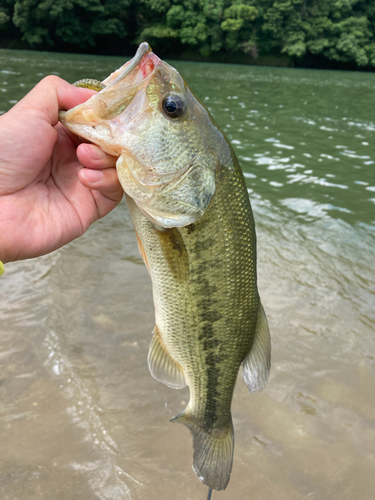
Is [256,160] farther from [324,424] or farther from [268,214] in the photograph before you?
[324,424]

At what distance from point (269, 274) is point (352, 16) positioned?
177 ft

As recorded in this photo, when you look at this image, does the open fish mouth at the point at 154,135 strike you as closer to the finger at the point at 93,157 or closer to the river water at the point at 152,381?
the finger at the point at 93,157

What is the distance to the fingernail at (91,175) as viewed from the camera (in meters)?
1.79

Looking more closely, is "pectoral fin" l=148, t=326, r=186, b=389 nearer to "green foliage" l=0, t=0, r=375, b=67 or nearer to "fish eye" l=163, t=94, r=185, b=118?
"fish eye" l=163, t=94, r=185, b=118

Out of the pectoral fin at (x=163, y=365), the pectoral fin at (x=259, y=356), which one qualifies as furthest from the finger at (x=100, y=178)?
the pectoral fin at (x=259, y=356)

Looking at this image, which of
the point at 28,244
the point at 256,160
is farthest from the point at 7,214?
the point at 256,160

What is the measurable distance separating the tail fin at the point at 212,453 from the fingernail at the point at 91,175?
1391mm

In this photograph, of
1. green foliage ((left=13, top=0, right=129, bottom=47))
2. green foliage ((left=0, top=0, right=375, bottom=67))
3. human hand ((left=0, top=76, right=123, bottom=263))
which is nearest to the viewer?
human hand ((left=0, top=76, right=123, bottom=263))

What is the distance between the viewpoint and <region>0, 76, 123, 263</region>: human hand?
6.08 ft

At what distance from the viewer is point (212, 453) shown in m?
2.08

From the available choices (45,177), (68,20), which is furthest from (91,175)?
(68,20)

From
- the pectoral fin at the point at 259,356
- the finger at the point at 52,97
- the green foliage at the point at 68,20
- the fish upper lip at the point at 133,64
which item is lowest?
the pectoral fin at the point at 259,356

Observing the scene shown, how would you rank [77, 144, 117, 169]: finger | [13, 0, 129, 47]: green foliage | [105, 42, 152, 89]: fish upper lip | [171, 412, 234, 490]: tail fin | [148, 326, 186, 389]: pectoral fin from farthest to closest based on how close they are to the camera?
1. [13, 0, 129, 47]: green foliage
2. [148, 326, 186, 389]: pectoral fin
3. [171, 412, 234, 490]: tail fin
4. [77, 144, 117, 169]: finger
5. [105, 42, 152, 89]: fish upper lip

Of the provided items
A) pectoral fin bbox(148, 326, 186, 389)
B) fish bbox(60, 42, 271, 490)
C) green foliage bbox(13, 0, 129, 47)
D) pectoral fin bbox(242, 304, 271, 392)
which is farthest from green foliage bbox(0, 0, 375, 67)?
pectoral fin bbox(242, 304, 271, 392)
